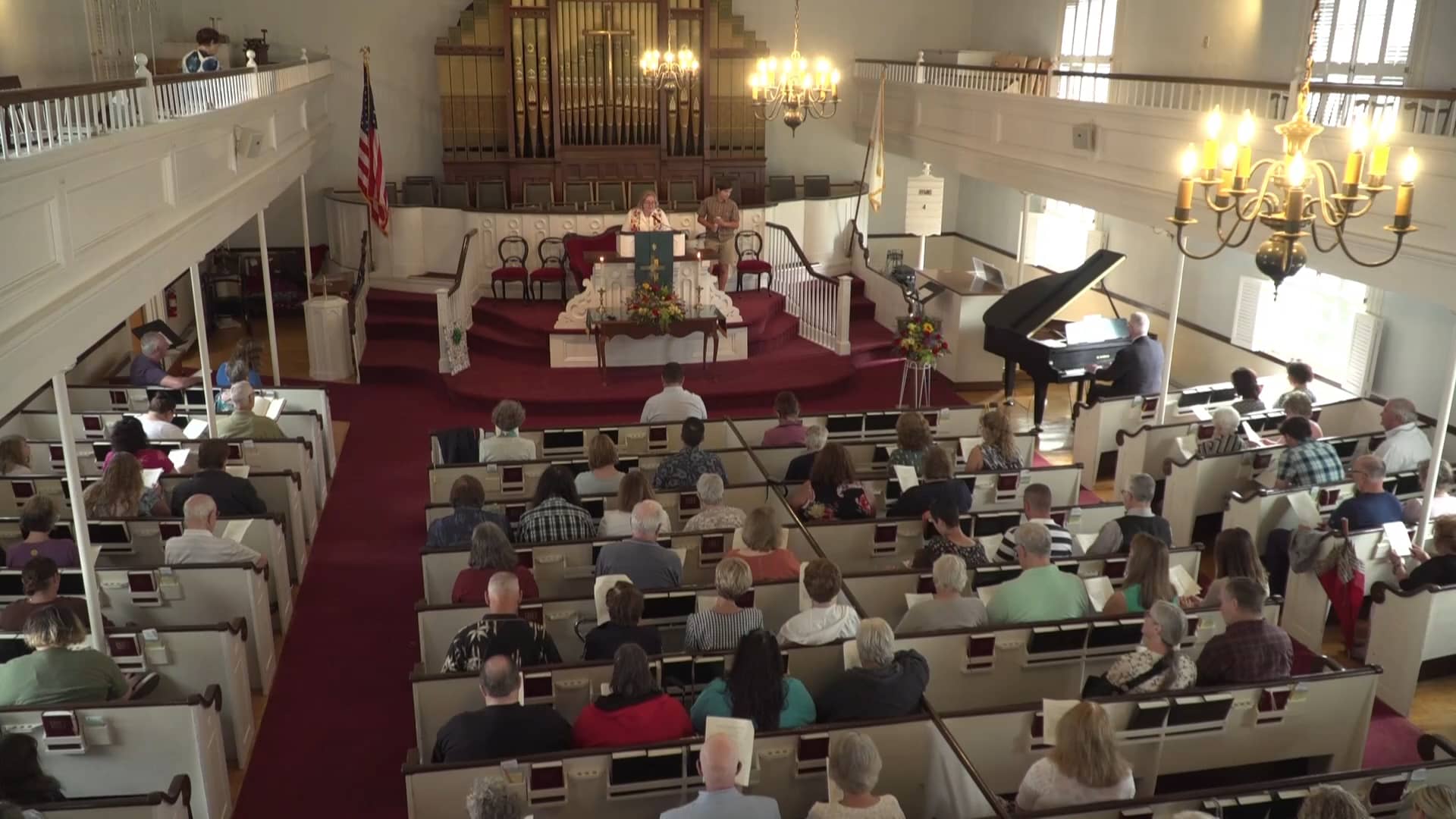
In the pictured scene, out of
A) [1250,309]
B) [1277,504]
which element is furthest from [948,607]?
[1250,309]

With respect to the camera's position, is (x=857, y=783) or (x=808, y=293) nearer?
(x=857, y=783)

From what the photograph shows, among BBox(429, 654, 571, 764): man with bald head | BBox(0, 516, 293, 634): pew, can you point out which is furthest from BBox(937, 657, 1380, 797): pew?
BBox(0, 516, 293, 634): pew

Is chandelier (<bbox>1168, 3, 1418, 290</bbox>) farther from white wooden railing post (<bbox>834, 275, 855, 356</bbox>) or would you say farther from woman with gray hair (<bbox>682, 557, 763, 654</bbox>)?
white wooden railing post (<bbox>834, 275, 855, 356</bbox>)

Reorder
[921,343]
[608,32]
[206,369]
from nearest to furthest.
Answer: [206,369]
[921,343]
[608,32]

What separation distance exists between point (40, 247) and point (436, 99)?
42.5 ft

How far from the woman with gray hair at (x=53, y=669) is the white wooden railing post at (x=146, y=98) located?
3675mm

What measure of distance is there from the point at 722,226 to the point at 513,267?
117 inches

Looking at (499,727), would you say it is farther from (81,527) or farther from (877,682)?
(81,527)

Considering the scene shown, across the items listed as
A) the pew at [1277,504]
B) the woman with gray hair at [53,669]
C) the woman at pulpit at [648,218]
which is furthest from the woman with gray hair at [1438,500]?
the woman at pulpit at [648,218]

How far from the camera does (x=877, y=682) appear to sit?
16.6ft

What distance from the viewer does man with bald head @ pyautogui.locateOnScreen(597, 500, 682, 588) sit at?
641cm

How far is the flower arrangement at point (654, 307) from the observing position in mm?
13258

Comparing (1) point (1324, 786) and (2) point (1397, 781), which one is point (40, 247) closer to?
(1) point (1324, 786)

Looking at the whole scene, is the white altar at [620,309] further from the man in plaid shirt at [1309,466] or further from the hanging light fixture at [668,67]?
the man in plaid shirt at [1309,466]
